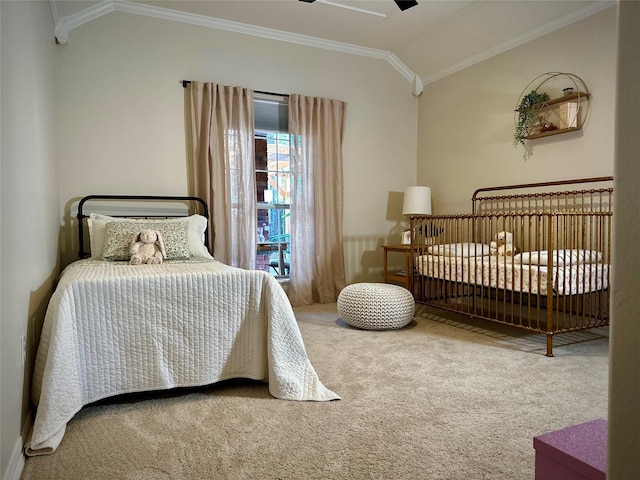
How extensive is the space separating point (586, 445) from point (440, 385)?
128 cm

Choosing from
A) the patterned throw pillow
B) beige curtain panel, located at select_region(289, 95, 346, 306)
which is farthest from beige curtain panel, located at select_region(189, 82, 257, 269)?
the patterned throw pillow

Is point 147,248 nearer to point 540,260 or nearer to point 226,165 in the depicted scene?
point 226,165

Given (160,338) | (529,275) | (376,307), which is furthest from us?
(376,307)

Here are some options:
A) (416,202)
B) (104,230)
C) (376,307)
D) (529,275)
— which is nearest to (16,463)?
(104,230)

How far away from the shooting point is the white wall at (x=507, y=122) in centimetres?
304

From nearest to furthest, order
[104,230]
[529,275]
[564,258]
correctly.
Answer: [564,258]
[529,275]
[104,230]

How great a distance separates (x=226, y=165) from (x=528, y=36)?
9.10ft

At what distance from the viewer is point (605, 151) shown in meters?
3.00

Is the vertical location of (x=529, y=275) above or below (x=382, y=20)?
below

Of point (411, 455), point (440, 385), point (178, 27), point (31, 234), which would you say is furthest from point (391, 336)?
point (178, 27)

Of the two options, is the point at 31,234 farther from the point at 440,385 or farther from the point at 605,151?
the point at 605,151

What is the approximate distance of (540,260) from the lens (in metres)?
2.70

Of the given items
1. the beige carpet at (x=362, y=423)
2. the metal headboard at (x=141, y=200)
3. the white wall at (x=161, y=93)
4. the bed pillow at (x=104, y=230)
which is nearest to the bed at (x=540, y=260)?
the beige carpet at (x=362, y=423)

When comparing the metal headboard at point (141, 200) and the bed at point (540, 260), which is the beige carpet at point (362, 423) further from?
the metal headboard at point (141, 200)
